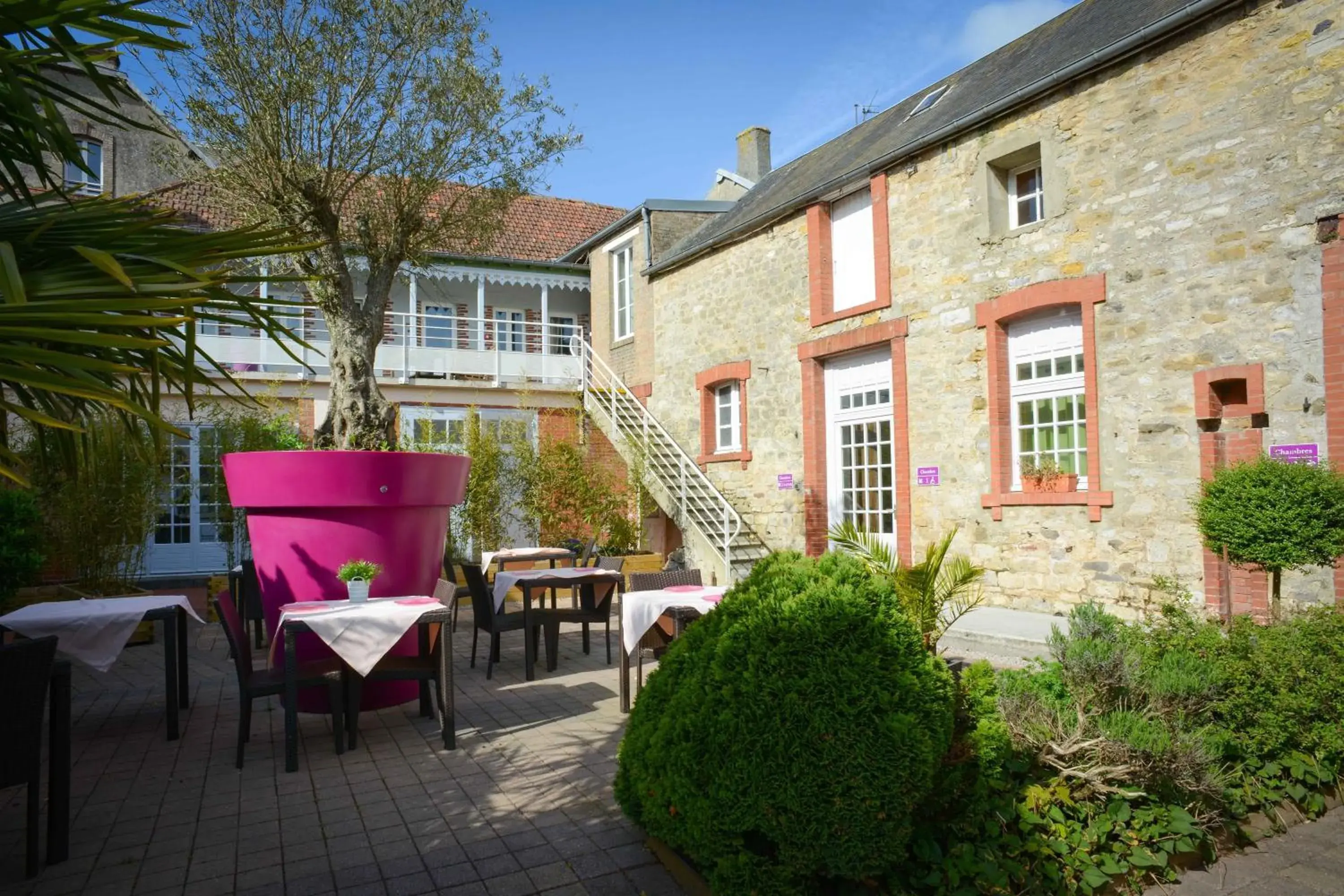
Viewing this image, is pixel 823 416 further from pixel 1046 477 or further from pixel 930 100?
pixel 930 100

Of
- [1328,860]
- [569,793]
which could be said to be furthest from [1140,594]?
[569,793]

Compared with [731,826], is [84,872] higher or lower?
lower

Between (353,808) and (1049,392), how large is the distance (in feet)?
23.1

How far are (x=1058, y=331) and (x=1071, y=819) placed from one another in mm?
6138

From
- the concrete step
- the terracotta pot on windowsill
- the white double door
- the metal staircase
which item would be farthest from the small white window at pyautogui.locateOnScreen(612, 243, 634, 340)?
the concrete step

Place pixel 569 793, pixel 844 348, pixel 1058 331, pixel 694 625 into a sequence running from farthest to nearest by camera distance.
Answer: pixel 844 348, pixel 1058 331, pixel 569 793, pixel 694 625

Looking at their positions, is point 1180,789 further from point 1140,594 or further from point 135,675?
point 135,675

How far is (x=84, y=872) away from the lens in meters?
3.02

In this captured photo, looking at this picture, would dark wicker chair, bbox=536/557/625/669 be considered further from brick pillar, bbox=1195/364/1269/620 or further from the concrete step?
brick pillar, bbox=1195/364/1269/620

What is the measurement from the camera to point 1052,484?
26.2 feet

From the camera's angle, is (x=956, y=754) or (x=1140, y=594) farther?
(x=1140, y=594)

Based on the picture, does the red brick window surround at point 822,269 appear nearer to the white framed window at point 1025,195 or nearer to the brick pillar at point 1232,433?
the white framed window at point 1025,195

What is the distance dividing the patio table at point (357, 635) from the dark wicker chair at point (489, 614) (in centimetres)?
173

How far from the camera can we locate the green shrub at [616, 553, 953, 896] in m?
2.46
